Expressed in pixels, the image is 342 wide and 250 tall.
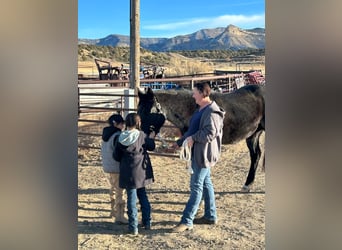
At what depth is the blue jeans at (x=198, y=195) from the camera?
2.57 meters

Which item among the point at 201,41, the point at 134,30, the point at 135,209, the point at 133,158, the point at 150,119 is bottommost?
the point at 135,209

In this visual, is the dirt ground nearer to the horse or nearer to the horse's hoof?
the horse's hoof

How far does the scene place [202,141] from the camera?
2.43m

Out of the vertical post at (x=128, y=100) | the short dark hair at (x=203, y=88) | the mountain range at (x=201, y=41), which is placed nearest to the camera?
the short dark hair at (x=203, y=88)

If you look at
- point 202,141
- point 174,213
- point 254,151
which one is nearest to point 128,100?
point 254,151

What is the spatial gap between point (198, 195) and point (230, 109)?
115 cm

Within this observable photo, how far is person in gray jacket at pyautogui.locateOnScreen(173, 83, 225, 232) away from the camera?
243 centimetres

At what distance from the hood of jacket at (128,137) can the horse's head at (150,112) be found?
0.58m

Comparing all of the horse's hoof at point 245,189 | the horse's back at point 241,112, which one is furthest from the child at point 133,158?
the horse's hoof at point 245,189

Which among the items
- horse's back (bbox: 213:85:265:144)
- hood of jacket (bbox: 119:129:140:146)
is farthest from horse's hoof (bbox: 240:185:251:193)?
hood of jacket (bbox: 119:129:140:146)

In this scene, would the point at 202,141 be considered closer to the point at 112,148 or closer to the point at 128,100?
the point at 112,148

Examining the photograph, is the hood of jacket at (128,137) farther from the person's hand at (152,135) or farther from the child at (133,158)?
the person's hand at (152,135)
